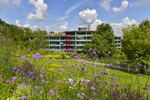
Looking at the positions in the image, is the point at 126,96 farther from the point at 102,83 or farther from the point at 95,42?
the point at 95,42

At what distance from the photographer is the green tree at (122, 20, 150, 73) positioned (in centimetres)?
1314

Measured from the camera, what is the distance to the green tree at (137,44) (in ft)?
43.1

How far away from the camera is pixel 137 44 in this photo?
13.5 m

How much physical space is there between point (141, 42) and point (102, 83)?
39.7 feet

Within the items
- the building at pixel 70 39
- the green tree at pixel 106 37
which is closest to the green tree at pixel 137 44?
the green tree at pixel 106 37

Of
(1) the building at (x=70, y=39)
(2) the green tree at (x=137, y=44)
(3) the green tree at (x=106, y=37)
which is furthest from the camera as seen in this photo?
(1) the building at (x=70, y=39)

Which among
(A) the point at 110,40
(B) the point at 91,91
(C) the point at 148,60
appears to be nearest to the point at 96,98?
(B) the point at 91,91

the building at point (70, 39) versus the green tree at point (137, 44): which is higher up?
the building at point (70, 39)

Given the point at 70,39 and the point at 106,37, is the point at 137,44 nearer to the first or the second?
the point at 106,37

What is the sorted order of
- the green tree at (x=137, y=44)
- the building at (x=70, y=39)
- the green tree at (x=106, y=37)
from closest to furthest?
the green tree at (x=137, y=44) → the green tree at (x=106, y=37) → the building at (x=70, y=39)

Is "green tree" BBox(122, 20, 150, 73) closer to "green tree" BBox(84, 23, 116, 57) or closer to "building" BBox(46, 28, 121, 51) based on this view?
"green tree" BBox(84, 23, 116, 57)

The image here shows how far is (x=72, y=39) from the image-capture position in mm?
44688

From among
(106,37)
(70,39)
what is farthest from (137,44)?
(70,39)

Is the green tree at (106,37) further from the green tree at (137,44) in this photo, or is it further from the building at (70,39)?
the building at (70,39)
